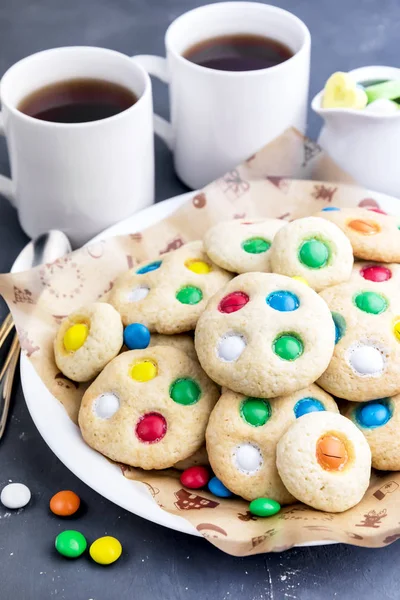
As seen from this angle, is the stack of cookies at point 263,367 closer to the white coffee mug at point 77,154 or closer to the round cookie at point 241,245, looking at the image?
the round cookie at point 241,245

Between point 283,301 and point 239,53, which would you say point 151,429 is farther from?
point 239,53

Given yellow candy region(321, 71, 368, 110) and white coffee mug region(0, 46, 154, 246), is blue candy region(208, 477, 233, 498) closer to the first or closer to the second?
white coffee mug region(0, 46, 154, 246)

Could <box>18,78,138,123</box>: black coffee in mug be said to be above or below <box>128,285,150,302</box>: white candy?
above

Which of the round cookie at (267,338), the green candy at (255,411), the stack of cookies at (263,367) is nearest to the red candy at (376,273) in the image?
the stack of cookies at (263,367)

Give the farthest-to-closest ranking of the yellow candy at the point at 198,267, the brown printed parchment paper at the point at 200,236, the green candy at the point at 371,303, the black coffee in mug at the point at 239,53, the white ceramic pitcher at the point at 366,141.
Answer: the black coffee in mug at the point at 239,53, the white ceramic pitcher at the point at 366,141, the yellow candy at the point at 198,267, the green candy at the point at 371,303, the brown printed parchment paper at the point at 200,236

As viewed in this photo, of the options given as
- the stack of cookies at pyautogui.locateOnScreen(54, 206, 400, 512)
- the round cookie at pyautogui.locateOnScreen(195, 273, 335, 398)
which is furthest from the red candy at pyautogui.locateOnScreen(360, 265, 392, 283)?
the round cookie at pyautogui.locateOnScreen(195, 273, 335, 398)
